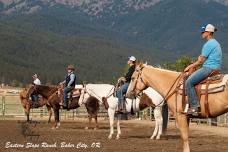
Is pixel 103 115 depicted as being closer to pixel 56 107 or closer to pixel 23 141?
pixel 56 107

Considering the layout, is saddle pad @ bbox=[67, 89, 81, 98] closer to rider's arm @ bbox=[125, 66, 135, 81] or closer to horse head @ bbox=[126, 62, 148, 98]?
rider's arm @ bbox=[125, 66, 135, 81]

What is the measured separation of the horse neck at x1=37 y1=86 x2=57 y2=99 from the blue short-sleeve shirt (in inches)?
595

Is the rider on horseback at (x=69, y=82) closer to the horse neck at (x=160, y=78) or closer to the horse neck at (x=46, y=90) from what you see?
the horse neck at (x=46, y=90)

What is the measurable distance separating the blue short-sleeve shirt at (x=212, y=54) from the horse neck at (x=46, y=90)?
1512 cm

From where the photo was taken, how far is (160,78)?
48.9 ft

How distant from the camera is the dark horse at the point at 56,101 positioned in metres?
25.9

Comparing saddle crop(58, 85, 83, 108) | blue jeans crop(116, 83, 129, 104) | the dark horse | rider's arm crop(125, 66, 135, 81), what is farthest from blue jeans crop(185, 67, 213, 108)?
saddle crop(58, 85, 83, 108)

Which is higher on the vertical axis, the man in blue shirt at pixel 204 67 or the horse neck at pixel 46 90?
the horse neck at pixel 46 90

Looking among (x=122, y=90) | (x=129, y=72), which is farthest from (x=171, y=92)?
(x=122, y=90)

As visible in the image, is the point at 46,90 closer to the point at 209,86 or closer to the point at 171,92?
the point at 171,92

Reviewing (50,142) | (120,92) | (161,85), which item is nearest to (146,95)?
(120,92)

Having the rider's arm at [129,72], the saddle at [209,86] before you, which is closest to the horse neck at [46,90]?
the rider's arm at [129,72]

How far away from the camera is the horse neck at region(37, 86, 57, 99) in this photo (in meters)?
28.0

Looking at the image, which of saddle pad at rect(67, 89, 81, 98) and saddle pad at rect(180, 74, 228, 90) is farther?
saddle pad at rect(67, 89, 81, 98)
